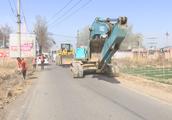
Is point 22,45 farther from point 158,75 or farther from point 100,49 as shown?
point 158,75

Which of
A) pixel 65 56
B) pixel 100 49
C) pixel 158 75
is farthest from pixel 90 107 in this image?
pixel 65 56

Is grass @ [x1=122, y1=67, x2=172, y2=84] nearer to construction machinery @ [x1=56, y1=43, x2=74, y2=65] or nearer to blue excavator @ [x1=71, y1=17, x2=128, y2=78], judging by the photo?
blue excavator @ [x1=71, y1=17, x2=128, y2=78]

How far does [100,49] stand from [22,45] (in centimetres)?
1670

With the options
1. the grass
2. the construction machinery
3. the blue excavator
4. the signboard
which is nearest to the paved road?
the blue excavator

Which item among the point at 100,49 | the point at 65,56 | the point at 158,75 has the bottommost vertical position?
the point at 158,75

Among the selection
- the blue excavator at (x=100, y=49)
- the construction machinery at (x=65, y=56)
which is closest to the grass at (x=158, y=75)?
the blue excavator at (x=100, y=49)

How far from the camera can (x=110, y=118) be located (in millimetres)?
11641

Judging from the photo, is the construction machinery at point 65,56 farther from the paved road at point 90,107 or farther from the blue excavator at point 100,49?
the paved road at point 90,107

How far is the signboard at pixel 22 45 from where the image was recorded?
134 ft

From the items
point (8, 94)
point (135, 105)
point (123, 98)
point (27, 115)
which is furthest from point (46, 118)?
point (8, 94)

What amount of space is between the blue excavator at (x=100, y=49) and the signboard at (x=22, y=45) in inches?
410

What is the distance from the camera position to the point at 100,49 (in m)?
29.8

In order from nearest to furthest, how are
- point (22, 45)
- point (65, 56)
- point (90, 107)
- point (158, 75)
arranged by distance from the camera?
1. point (90, 107)
2. point (158, 75)
3. point (22, 45)
4. point (65, 56)

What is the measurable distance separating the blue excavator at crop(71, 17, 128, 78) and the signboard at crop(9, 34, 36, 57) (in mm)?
10403
